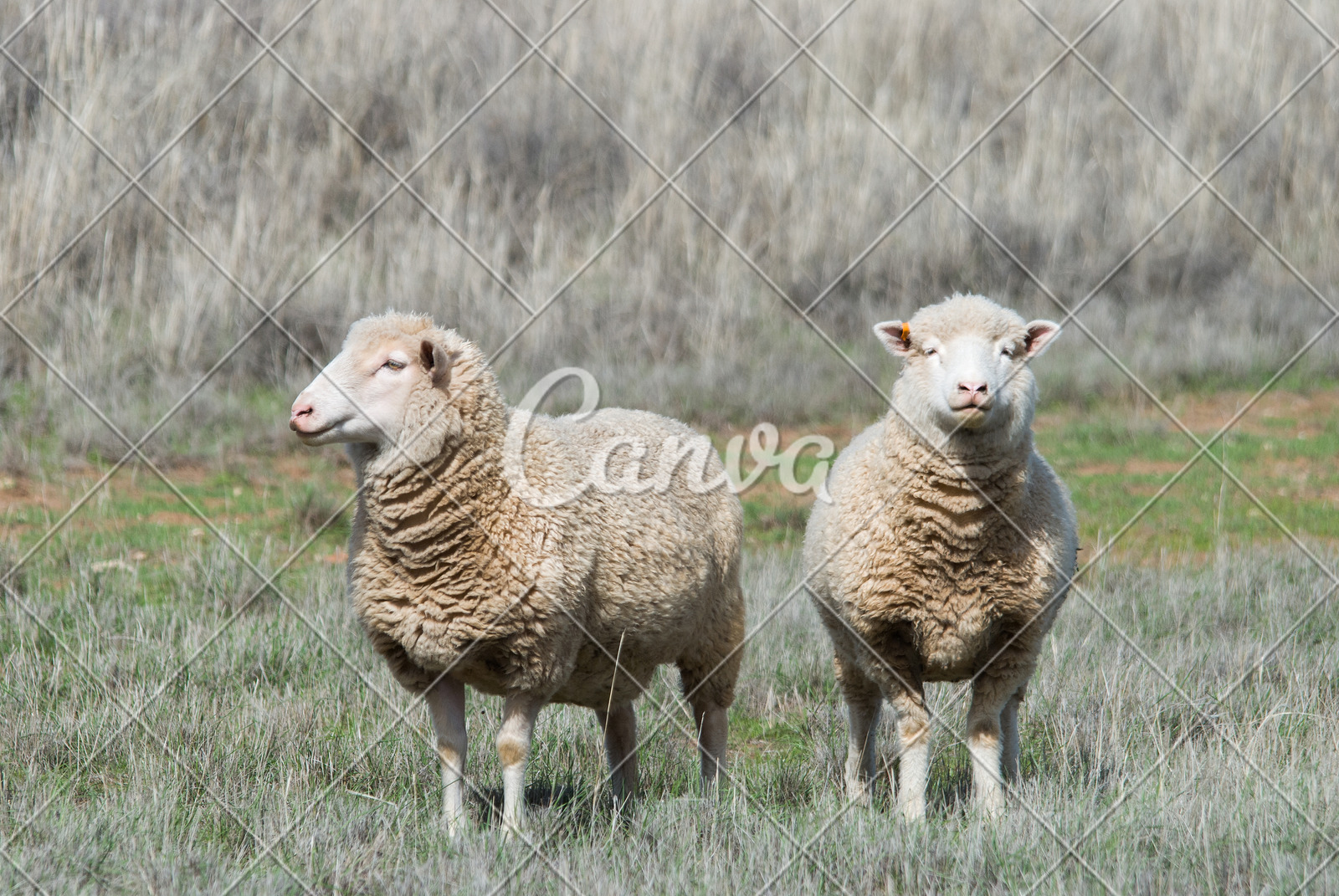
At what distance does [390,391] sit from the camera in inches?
162

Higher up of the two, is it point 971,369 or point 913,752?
point 971,369

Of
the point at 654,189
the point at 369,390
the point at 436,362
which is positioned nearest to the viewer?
the point at 369,390

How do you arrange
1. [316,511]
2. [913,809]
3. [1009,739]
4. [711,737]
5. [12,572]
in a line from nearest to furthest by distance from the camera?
[913,809] → [1009,739] → [711,737] → [12,572] → [316,511]

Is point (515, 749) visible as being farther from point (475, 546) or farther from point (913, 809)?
point (913, 809)

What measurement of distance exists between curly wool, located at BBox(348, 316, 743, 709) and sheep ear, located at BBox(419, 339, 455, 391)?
0.03 meters

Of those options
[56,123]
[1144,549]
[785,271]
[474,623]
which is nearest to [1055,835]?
[474,623]

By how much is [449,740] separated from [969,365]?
1932 millimetres

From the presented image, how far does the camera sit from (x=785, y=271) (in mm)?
12203

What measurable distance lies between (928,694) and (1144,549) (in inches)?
127

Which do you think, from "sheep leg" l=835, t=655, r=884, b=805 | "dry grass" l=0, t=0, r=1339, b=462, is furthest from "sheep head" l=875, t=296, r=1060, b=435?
"dry grass" l=0, t=0, r=1339, b=462

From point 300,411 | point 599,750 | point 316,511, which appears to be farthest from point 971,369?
point 316,511

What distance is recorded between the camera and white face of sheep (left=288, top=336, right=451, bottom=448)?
3973 millimetres

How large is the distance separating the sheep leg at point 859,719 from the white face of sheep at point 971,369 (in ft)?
3.21

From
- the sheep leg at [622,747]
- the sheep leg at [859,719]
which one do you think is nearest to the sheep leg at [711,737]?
the sheep leg at [622,747]
